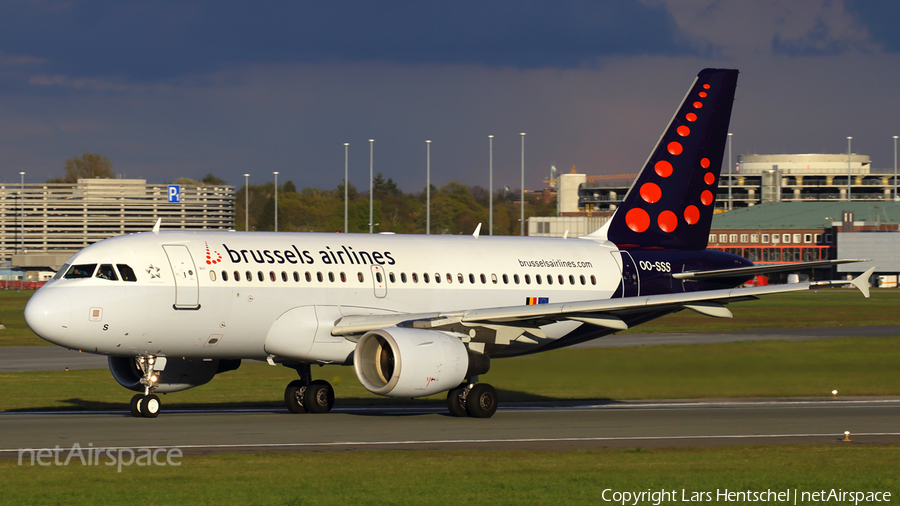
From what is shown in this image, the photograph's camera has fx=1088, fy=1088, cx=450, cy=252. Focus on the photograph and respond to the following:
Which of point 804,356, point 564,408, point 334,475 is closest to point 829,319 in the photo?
point 804,356

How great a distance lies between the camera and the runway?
835 inches

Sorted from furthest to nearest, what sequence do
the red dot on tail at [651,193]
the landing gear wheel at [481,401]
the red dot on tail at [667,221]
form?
the red dot on tail at [651,193]
the red dot on tail at [667,221]
the landing gear wheel at [481,401]

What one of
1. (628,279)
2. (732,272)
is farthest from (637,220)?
(732,272)

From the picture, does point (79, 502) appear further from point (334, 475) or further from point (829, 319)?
point (829, 319)

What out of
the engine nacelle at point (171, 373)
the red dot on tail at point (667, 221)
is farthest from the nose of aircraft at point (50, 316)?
the red dot on tail at point (667, 221)

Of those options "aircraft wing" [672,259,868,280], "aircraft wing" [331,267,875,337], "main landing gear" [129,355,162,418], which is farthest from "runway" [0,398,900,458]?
"aircraft wing" [672,259,868,280]

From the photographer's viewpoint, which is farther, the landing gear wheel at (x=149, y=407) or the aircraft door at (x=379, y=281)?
the aircraft door at (x=379, y=281)

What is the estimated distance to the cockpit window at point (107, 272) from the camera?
25.5 meters

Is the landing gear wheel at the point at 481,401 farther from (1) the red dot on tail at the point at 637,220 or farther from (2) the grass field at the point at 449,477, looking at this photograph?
(1) the red dot on tail at the point at 637,220

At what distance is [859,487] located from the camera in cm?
1672

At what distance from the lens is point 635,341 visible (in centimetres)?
5622

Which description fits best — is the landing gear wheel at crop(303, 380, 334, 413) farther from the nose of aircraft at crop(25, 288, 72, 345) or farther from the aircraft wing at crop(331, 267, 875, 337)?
the nose of aircraft at crop(25, 288, 72, 345)

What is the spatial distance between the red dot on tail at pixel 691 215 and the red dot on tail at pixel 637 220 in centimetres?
142

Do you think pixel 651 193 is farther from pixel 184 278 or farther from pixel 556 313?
pixel 184 278
